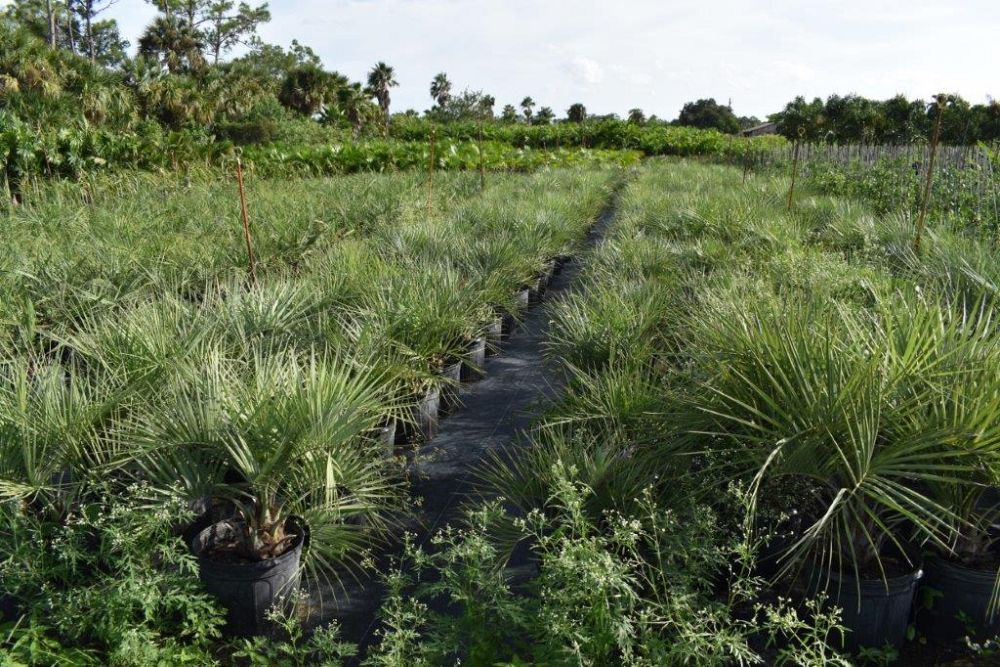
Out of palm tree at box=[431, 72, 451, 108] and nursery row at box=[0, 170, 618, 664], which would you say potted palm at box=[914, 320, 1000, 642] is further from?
palm tree at box=[431, 72, 451, 108]

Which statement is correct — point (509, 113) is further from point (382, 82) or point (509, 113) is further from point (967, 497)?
point (967, 497)

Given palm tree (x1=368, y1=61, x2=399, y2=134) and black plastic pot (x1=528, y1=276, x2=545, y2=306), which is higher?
palm tree (x1=368, y1=61, x2=399, y2=134)

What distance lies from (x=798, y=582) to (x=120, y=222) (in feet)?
22.7

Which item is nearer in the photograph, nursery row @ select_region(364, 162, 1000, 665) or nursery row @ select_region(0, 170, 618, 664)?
nursery row @ select_region(364, 162, 1000, 665)

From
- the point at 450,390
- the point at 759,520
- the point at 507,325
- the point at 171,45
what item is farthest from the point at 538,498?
the point at 171,45

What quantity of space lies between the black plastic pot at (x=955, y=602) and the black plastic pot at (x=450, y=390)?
3078 millimetres

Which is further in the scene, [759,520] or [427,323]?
[427,323]

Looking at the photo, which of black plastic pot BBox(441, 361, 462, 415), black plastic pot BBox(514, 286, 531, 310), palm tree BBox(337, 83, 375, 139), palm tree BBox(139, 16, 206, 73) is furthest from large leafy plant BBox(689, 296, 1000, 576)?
palm tree BBox(139, 16, 206, 73)

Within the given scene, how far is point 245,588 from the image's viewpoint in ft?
9.18

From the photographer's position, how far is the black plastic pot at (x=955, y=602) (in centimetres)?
267

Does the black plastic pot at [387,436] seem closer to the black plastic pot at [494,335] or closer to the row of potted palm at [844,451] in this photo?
the row of potted palm at [844,451]

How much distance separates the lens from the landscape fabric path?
3.05 metres

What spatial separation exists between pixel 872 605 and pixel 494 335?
13.9ft

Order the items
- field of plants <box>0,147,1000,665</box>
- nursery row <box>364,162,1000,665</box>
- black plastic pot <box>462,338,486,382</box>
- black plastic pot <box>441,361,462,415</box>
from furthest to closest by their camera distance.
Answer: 1. black plastic pot <box>462,338,486,382</box>
2. black plastic pot <box>441,361,462,415</box>
3. field of plants <box>0,147,1000,665</box>
4. nursery row <box>364,162,1000,665</box>
